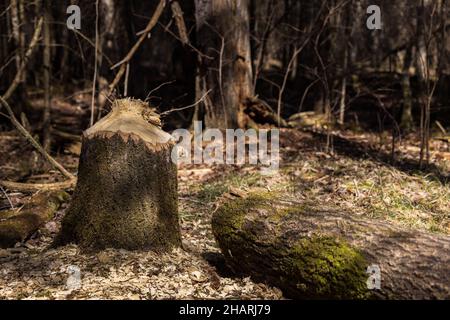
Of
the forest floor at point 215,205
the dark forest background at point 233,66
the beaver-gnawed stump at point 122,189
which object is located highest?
the dark forest background at point 233,66

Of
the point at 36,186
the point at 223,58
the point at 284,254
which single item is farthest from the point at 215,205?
the point at 223,58

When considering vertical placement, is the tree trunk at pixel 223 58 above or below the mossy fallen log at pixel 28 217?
above

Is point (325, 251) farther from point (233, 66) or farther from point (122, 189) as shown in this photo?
point (233, 66)

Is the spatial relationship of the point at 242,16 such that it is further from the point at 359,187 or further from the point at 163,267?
the point at 163,267

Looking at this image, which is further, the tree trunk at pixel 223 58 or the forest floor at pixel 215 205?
the tree trunk at pixel 223 58

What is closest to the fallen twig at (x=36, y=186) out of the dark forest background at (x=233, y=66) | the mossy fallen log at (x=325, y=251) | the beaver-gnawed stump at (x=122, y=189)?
the dark forest background at (x=233, y=66)

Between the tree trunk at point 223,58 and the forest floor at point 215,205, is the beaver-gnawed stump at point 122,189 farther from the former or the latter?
the tree trunk at point 223,58

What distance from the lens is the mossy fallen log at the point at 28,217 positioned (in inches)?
184

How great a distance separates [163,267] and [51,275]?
0.86 metres

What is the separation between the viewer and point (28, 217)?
511 cm

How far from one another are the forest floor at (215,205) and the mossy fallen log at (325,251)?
206mm

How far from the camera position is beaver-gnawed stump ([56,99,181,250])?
393 centimetres

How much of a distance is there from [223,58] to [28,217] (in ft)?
17.0
